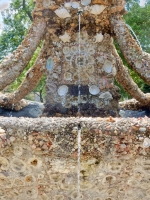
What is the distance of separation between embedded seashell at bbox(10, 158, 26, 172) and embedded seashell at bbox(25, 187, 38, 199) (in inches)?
9.2

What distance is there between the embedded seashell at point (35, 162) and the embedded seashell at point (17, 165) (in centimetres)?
6

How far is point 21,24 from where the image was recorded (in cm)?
1488

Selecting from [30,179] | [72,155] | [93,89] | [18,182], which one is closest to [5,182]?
[18,182]

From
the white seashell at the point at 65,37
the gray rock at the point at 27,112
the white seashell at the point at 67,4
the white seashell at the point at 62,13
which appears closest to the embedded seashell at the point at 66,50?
the white seashell at the point at 65,37

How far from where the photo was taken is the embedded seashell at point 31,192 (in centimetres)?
360

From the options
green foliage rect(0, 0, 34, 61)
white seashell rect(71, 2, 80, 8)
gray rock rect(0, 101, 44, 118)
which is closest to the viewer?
white seashell rect(71, 2, 80, 8)

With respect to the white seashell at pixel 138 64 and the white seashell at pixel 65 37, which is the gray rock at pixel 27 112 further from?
the white seashell at pixel 138 64

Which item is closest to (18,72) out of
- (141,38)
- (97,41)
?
(97,41)

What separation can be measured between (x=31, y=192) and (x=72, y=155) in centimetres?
57

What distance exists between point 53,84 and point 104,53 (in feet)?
2.64

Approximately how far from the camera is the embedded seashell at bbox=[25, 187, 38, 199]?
3.60 m

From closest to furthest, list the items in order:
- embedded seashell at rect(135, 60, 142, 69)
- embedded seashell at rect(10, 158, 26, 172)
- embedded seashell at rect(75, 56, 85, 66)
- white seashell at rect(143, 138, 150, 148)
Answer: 1. white seashell at rect(143, 138, 150, 148)
2. embedded seashell at rect(10, 158, 26, 172)
3. embedded seashell at rect(135, 60, 142, 69)
4. embedded seashell at rect(75, 56, 85, 66)

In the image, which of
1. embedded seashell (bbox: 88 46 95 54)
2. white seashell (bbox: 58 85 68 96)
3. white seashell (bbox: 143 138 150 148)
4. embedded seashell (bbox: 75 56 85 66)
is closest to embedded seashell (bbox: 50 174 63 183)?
white seashell (bbox: 143 138 150 148)

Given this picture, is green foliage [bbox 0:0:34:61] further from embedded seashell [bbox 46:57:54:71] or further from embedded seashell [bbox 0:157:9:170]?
embedded seashell [bbox 0:157:9:170]
